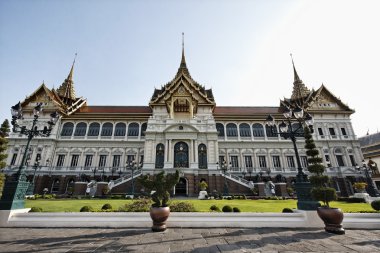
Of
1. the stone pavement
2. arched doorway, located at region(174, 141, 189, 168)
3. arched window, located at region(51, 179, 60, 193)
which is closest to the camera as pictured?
the stone pavement

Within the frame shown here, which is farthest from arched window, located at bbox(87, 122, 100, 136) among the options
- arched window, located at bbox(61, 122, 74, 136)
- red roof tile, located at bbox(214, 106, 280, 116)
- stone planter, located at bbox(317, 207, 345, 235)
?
stone planter, located at bbox(317, 207, 345, 235)

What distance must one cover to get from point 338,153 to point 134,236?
3379 cm

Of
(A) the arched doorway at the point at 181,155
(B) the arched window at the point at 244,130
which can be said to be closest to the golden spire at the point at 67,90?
(A) the arched doorway at the point at 181,155

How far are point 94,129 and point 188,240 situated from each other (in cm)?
2921

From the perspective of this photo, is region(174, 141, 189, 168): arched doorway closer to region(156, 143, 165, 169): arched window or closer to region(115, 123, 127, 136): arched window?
region(156, 143, 165, 169): arched window

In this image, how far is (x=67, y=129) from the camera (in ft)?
95.4

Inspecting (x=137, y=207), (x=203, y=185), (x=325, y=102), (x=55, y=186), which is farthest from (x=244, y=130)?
(x=55, y=186)

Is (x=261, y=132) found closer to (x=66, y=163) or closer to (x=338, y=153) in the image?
(x=338, y=153)

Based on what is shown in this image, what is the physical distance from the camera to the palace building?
75.9 feet

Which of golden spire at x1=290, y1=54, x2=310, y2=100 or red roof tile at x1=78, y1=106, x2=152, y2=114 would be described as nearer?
red roof tile at x1=78, y1=106, x2=152, y2=114

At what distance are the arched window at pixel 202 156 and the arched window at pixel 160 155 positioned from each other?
15.9 ft

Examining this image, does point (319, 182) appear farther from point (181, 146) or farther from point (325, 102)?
point (325, 102)

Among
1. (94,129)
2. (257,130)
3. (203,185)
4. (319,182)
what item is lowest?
(319,182)

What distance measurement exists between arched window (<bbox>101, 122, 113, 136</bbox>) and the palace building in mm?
61
